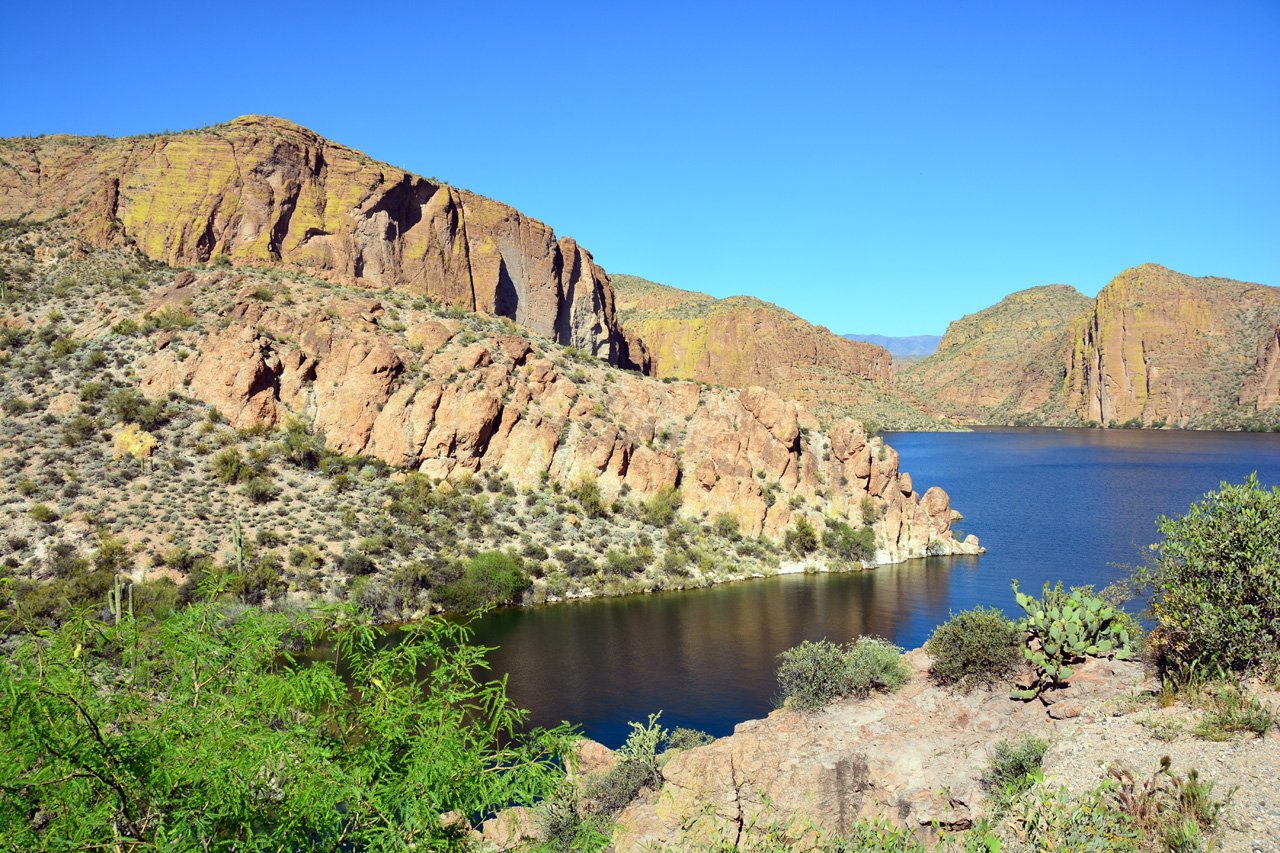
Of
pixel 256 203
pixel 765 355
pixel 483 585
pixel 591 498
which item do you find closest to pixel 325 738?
pixel 483 585

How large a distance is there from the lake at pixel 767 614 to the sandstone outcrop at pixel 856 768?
8.55 m

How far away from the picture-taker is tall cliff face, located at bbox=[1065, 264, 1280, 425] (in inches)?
6122

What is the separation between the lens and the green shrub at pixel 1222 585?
31.3ft

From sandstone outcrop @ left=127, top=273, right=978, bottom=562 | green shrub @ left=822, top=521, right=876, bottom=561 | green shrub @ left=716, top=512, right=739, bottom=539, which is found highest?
sandstone outcrop @ left=127, top=273, right=978, bottom=562

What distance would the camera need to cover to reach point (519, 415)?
4372 cm

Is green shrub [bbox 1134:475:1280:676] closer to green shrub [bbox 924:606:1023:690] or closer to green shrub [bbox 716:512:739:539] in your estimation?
green shrub [bbox 924:606:1023:690]

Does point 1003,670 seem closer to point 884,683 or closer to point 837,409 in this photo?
point 884,683

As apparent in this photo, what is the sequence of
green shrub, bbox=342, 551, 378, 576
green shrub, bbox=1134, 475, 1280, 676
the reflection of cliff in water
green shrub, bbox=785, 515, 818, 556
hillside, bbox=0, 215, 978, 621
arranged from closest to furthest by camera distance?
green shrub, bbox=1134, 475, 1280, 676
the reflection of cliff in water
hillside, bbox=0, 215, 978, 621
green shrub, bbox=342, 551, 378, 576
green shrub, bbox=785, 515, 818, 556

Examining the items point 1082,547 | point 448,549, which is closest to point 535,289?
point 448,549

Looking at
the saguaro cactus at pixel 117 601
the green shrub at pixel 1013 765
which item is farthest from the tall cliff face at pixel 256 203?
the green shrub at pixel 1013 765

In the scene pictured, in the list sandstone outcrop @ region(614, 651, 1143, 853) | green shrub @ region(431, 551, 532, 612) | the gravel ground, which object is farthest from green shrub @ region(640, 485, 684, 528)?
the gravel ground

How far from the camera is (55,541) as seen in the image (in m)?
29.2

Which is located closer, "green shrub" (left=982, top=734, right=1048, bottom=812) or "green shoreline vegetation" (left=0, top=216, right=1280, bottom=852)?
"green shoreline vegetation" (left=0, top=216, right=1280, bottom=852)

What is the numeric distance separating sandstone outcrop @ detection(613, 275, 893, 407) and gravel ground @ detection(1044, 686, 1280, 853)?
125 metres
